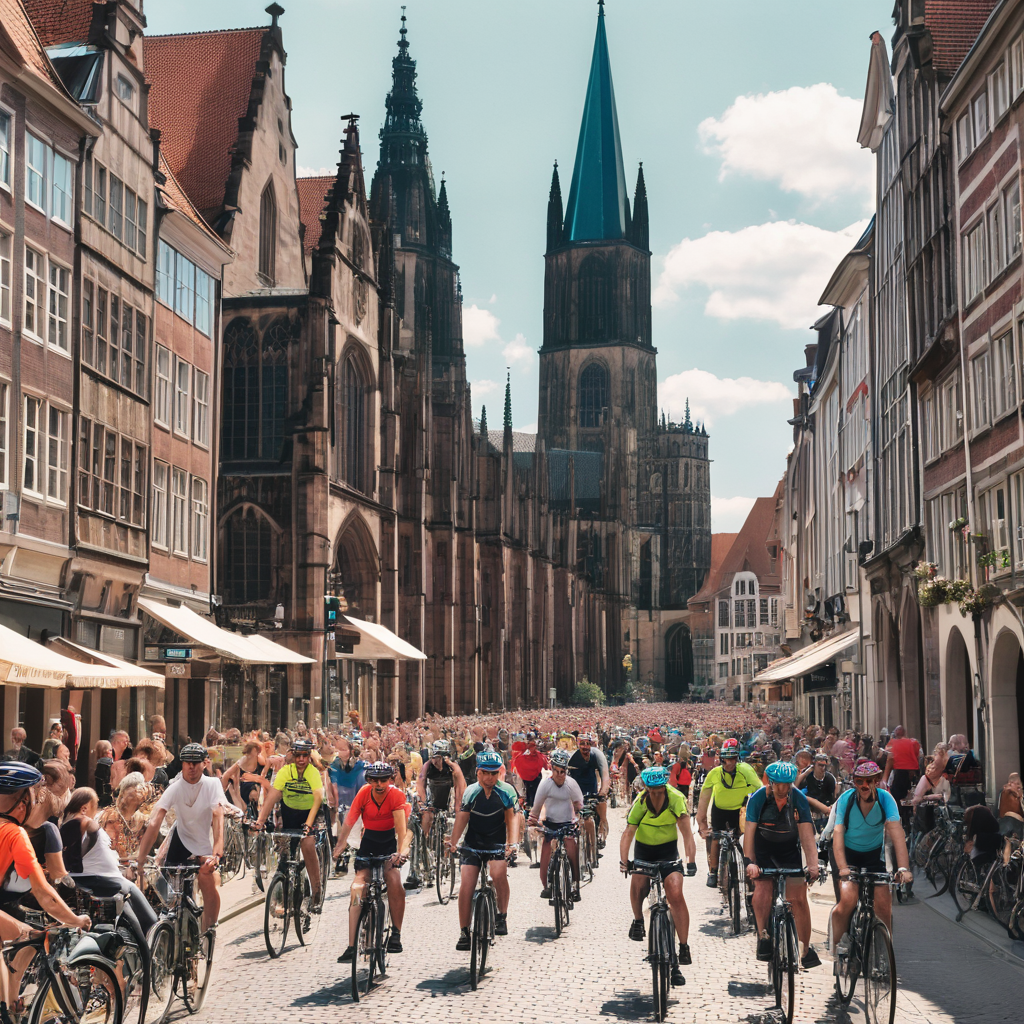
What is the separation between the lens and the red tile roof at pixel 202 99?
4234 centimetres

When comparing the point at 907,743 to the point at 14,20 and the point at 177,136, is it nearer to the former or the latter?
the point at 14,20

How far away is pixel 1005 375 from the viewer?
24203 millimetres

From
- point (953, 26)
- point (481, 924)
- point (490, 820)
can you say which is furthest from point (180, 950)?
point (953, 26)

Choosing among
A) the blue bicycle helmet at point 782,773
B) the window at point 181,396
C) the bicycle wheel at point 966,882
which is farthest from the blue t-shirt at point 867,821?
the window at point 181,396

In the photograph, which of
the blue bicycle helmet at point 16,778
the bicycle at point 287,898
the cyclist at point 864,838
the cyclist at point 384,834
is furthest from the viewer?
the bicycle at point 287,898

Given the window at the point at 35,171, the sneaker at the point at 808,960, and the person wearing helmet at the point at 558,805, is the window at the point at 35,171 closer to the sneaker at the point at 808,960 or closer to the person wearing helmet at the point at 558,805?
the person wearing helmet at the point at 558,805

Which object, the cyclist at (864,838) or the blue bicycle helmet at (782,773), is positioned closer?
the cyclist at (864,838)

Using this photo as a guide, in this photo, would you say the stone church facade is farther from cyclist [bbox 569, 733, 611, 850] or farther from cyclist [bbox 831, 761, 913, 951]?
cyclist [bbox 831, 761, 913, 951]

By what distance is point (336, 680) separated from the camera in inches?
1713

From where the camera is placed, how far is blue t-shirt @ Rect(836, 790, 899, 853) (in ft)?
33.7

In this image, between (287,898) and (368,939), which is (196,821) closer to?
(368,939)

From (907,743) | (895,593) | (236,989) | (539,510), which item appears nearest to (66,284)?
(907,743)

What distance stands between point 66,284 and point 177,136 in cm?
2001

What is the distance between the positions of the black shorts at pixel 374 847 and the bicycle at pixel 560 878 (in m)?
2.65
